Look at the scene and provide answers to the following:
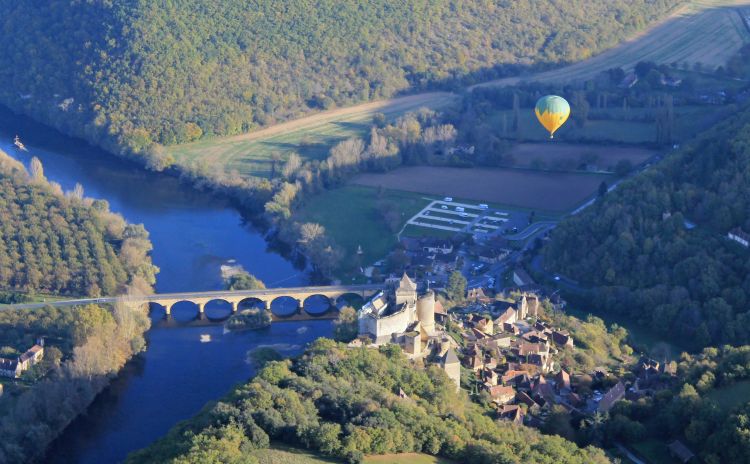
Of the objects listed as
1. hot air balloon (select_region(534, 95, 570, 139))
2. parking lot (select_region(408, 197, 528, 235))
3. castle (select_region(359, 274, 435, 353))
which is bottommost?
parking lot (select_region(408, 197, 528, 235))

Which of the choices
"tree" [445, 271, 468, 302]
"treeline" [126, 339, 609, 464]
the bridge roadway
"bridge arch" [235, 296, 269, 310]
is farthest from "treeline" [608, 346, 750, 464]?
"bridge arch" [235, 296, 269, 310]

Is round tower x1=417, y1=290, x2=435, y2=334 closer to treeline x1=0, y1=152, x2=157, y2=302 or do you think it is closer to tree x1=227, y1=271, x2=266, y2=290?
Result: tree x1=227, y1=271, x2=266, y2=290

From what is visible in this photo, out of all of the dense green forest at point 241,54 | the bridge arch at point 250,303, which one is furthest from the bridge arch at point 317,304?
the dense green forest at point 241,54

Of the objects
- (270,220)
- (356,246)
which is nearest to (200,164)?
(270,220)

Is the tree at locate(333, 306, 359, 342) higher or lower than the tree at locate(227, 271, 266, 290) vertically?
higher

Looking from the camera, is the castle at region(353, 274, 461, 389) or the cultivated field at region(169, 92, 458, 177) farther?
the cultivated field at region(169, 92, 458, 177)

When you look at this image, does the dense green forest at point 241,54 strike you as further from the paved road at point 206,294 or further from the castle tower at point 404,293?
the castle tower at point 404,293
